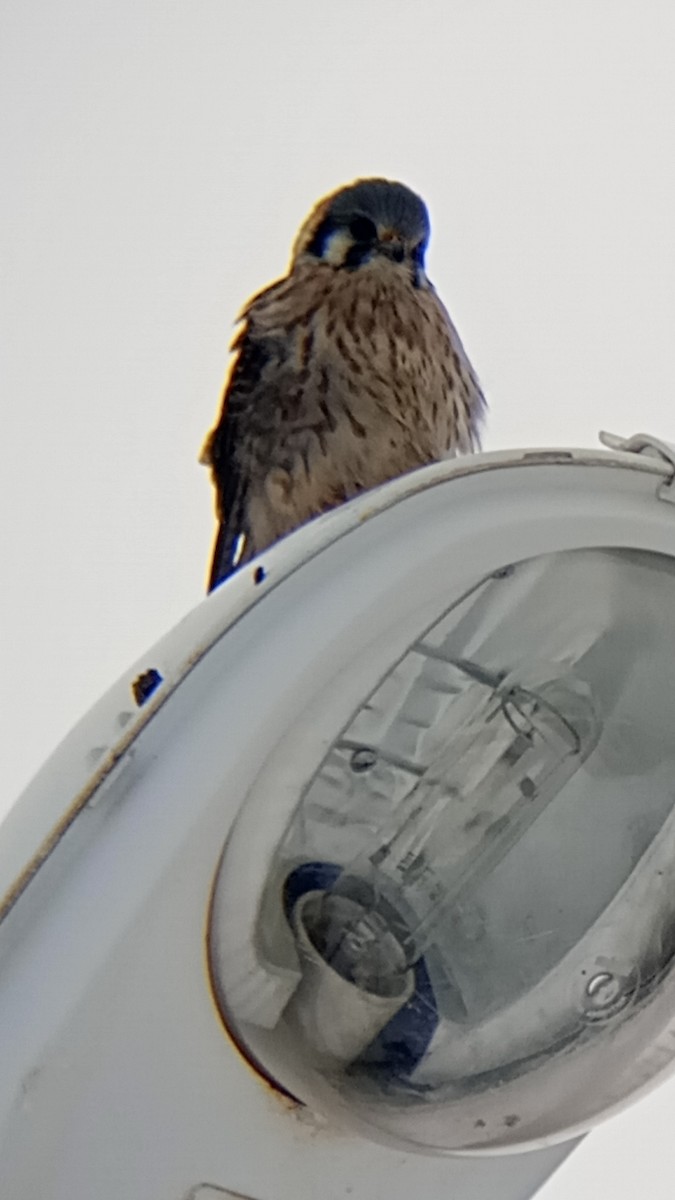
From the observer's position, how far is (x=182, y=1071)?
691 millimetres

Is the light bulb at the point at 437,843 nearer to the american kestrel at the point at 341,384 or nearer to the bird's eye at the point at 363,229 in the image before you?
the american kestrel at the point at 341,384

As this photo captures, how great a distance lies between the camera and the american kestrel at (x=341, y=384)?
1.92m

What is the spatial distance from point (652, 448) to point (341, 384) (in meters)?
1.20

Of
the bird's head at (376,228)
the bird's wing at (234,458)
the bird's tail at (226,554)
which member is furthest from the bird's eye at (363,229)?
the bird's tail at (226,554)

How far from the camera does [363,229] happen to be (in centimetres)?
208

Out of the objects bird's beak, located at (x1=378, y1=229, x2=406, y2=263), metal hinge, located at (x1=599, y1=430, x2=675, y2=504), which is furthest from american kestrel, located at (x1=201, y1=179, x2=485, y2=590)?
metal hinge, located at (x1=599, y1=430, x2=675, y2=504)

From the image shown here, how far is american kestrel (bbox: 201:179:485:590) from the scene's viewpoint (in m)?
1.92

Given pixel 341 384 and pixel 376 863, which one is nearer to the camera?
pixel 376 863

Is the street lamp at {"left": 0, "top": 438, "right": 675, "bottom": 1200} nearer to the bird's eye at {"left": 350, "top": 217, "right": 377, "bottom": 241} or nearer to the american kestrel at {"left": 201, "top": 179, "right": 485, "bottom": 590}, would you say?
the american kestrel at {"left": 201, "top": 179, "right": 485, "bottom": 590}

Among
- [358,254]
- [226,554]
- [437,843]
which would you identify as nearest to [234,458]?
[226,554]

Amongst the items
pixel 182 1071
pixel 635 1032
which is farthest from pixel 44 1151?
pixel 635 1032

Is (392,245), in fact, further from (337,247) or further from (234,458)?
(234,458)

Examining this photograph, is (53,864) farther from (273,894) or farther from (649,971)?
(649,971)

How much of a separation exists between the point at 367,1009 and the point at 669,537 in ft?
0.93
